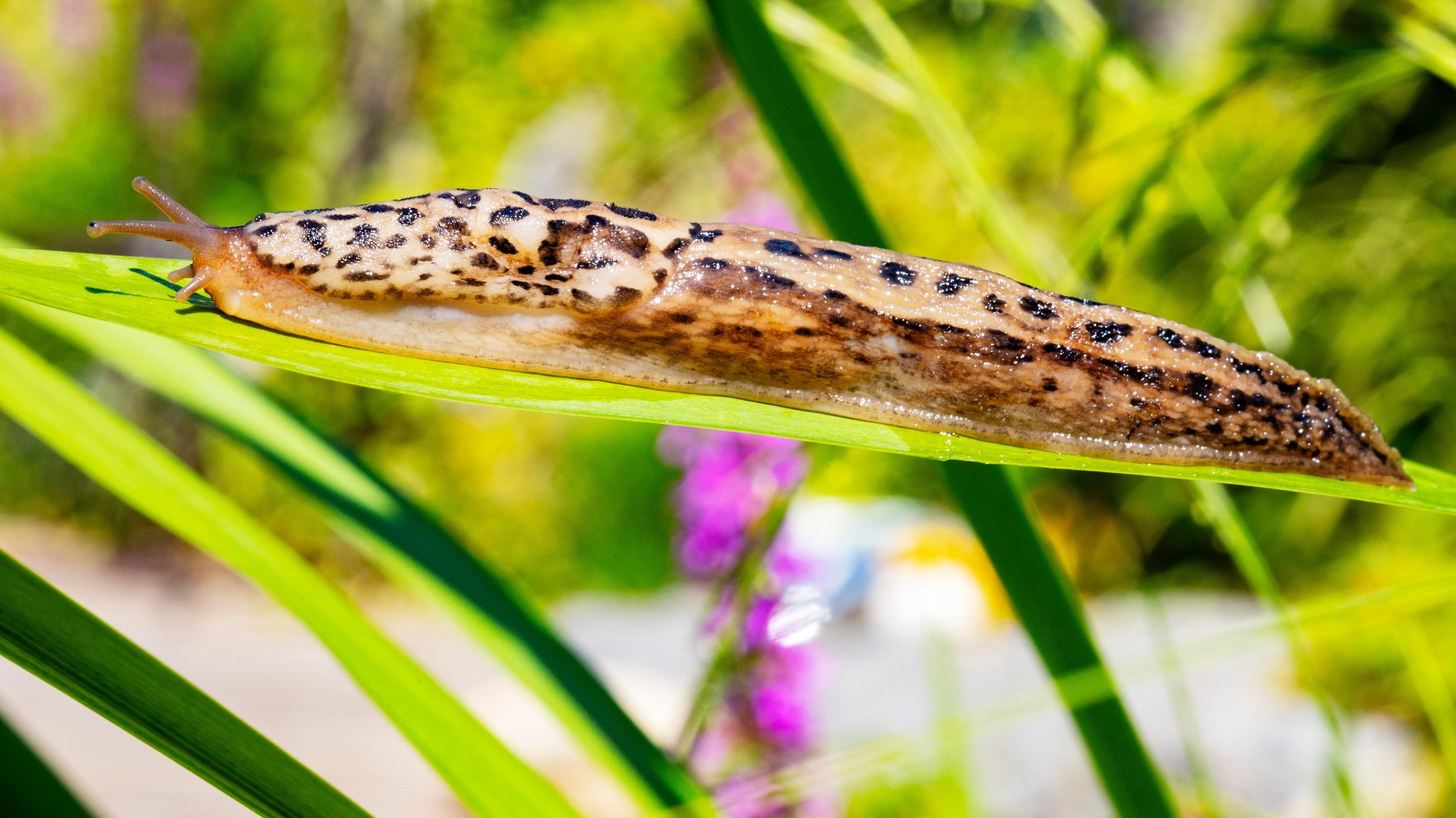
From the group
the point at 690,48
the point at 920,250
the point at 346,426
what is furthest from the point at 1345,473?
the point at 690,48

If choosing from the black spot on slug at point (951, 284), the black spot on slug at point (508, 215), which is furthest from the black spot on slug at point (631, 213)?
the black spot on slug at point (951, 284)

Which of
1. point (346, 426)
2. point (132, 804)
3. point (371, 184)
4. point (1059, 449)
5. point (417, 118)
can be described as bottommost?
point (1059, 449)

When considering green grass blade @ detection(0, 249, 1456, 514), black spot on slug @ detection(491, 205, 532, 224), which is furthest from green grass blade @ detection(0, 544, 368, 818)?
black spot on slug @ detection(491, 205, 532, 224)

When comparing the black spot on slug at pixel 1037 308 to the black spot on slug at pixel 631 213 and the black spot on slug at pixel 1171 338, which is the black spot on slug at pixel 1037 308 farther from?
the black spot on slug at pixel 631 213

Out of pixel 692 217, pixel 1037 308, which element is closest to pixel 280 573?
pixel 1037 308

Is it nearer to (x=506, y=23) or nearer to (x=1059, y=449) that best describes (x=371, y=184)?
(x=506, y=23)

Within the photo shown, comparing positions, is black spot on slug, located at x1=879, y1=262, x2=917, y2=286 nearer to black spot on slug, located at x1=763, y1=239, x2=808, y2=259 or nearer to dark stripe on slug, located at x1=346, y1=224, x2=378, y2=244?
black spot on slug, located at x1=763, y1=239, x2=808, y2=259

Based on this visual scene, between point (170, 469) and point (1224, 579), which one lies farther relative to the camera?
point (1224, 579)

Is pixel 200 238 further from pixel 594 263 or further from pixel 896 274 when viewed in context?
pixel 896 274
